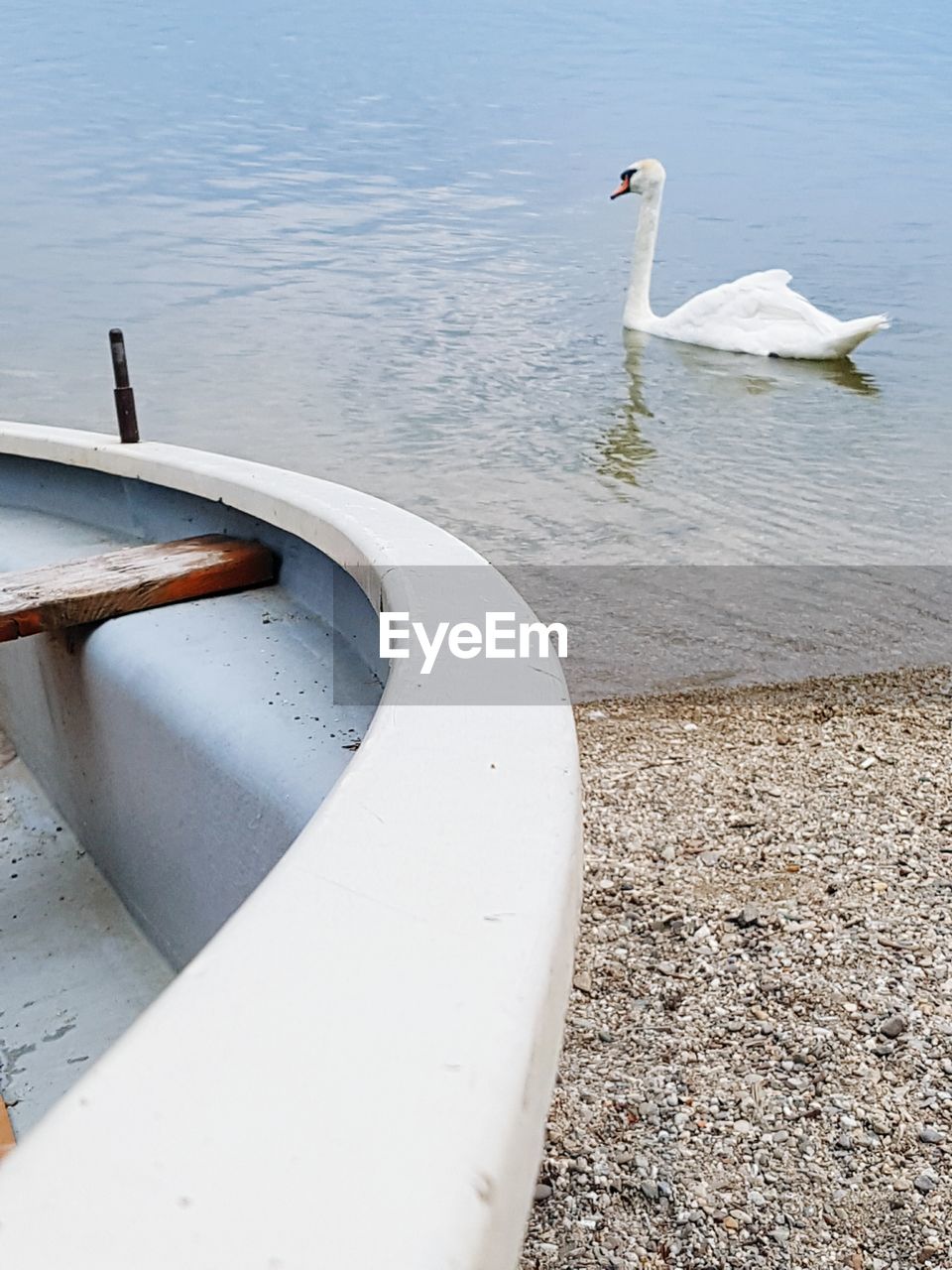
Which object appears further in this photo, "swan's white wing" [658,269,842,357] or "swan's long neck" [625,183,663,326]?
"swan's long neck" [625,183,663,326]

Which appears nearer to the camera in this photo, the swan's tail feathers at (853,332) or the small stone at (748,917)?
the small stone at (748,917)

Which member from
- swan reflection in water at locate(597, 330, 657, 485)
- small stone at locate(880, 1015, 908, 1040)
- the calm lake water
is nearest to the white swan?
the calm lake water

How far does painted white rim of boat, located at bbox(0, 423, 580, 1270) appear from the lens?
1.78 feet

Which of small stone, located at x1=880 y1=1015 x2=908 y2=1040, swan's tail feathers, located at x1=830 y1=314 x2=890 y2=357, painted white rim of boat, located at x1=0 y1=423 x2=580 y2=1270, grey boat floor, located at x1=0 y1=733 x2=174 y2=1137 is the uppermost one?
painted white rim of boat, located at x1=0 y1=423 x2=580 y2=1270

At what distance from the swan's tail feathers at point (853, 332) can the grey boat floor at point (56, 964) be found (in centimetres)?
895

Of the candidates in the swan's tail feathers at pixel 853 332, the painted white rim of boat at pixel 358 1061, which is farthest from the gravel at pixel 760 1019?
the swan's tail feathers at pixel 853 332

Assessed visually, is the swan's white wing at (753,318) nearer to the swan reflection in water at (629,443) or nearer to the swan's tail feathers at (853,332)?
the swan's tail feathers at (853,332)

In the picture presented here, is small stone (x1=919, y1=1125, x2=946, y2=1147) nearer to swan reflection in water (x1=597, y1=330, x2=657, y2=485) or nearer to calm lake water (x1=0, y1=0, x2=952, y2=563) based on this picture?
calm lake water (x1=0, y1=0, x2=952, y2=563)

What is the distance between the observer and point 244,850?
1577 millimetres

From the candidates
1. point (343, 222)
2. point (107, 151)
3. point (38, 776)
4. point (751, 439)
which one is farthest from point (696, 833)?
point (107, 151)

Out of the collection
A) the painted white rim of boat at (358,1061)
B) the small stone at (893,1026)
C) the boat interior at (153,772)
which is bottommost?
the small stone at (893,1026)

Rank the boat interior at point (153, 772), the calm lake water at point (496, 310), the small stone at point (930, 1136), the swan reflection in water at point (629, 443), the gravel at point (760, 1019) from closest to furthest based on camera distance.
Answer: the boat interior at point (153, 772), the gravel at point (760, 1019), the small stone at point (930, 1136), the calm lake water at point (496, 310), the swan reflection in water at point (629, 443)

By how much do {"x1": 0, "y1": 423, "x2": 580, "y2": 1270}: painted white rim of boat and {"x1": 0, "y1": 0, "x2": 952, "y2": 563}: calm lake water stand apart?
478 cm

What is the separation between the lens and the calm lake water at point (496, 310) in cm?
684
